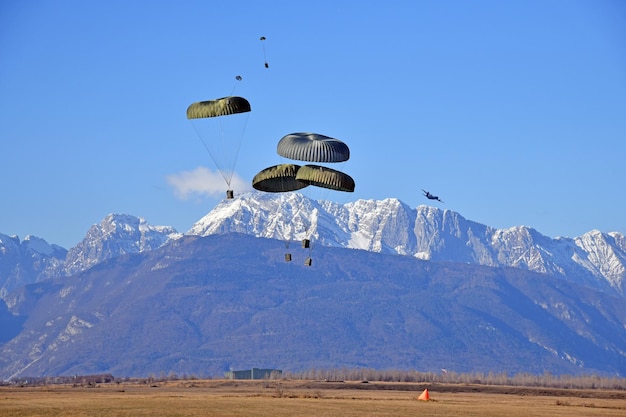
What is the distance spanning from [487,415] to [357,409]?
1177 centimetres

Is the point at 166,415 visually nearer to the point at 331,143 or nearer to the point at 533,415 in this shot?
the point at 331,143

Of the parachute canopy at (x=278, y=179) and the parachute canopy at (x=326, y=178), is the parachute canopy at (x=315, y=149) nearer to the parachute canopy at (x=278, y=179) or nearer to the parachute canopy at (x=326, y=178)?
the parachute canopy at (x=326, y=178)

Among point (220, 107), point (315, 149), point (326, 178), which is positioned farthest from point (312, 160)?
point (220, 107)

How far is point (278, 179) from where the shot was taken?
117 m

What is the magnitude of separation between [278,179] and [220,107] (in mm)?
12063

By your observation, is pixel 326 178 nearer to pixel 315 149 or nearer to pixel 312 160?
pixel 312 160

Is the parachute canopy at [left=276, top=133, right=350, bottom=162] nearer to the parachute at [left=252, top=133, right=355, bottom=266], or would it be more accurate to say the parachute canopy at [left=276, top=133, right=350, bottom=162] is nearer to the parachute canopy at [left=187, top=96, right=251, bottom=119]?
the parachute at [left=252, top=133, right=355, bottom=266]

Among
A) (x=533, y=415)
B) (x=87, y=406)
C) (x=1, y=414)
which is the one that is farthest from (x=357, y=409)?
(x=1, y=414)

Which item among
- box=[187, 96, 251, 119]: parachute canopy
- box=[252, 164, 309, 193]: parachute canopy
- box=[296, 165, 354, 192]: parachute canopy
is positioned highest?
box=[187, 96, 251, 119]: parachute canopy

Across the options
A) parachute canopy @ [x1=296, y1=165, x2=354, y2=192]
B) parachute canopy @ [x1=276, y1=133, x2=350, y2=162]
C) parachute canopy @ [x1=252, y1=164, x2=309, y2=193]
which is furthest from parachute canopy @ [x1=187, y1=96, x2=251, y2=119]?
parachute canopy @ [x1=252, y1=164, x2=309, y2=193]

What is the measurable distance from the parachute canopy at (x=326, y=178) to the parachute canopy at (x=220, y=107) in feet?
24.7

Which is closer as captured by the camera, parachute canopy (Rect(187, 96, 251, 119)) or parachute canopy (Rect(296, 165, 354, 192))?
parachute canopy (Rect(187, 96, 251, 119))

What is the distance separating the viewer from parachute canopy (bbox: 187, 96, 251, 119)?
108 m

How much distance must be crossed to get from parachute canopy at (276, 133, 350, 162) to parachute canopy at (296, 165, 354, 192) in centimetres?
143
